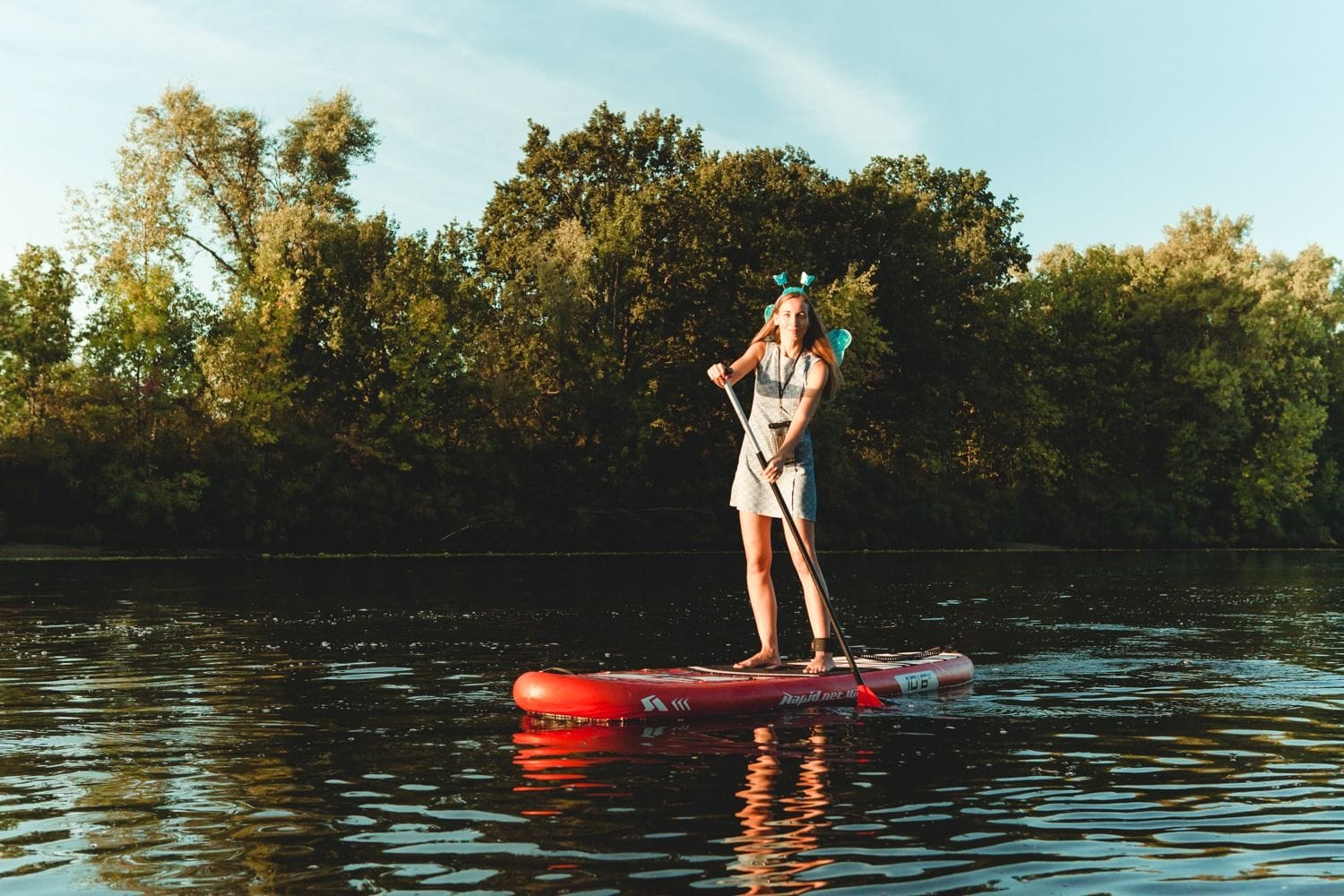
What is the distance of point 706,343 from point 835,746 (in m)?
46.4

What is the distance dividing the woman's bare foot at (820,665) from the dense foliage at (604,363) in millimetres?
35693

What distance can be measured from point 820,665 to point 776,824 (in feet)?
14.8

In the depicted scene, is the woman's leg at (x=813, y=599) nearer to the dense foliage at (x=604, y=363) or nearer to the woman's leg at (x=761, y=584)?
the woman's leg at (x=761, y=584)

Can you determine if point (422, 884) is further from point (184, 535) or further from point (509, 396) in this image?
point (509, 396)

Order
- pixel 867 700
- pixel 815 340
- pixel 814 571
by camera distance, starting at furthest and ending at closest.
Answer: pixel 815 340, pixel 814 571, pixel 867 700

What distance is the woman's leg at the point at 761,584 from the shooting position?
1073 cm

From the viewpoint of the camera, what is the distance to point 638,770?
7719 millimetres

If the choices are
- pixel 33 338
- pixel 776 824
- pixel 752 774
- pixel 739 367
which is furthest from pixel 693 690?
pixel 33 338

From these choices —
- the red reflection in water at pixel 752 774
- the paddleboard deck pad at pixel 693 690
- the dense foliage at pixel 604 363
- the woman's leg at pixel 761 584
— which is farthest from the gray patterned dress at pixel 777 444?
the dense foliage at pixel 604 363

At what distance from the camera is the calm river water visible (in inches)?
217

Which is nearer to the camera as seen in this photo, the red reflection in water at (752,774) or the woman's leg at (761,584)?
the red reflection in water at (752,774)

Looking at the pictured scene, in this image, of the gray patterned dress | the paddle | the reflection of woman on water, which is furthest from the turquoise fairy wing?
the reflection of woman on water

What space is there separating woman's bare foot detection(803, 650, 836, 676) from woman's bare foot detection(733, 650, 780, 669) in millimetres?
255

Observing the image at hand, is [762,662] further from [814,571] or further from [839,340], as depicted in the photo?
[839,340]
